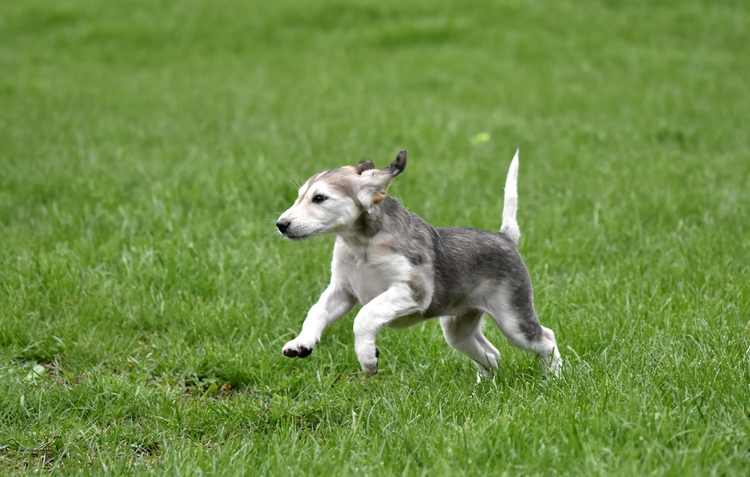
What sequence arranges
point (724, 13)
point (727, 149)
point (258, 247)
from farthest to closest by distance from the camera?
point (724, 13), point (727, 149), point (258, 247)

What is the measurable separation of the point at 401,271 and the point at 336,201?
492mm

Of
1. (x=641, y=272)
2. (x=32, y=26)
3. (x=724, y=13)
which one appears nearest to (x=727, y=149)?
(x=641, y=272)

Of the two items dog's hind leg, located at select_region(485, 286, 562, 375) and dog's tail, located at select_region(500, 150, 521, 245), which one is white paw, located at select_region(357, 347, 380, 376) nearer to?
dog's hind leg, located at select_region(485, 286, 562, 375)

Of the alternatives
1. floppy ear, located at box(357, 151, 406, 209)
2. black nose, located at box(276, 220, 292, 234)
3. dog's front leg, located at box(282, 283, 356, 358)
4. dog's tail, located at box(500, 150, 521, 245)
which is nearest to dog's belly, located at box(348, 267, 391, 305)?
dog's front leg, located at box(282, 283, 356, 358)

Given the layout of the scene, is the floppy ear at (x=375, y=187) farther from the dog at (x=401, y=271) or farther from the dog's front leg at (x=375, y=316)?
the dog's front leg at (x=375, y=316)

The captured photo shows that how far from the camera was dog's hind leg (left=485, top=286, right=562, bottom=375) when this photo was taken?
4762 mm

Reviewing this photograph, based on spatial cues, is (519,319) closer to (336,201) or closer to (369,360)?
(369,360)

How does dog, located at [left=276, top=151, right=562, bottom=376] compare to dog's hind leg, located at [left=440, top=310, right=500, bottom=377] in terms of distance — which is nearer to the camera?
dog, located at [left=276, top=151, right=562, bottom=376]

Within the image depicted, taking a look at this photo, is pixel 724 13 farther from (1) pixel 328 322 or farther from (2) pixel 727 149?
(1) pixel 328 322

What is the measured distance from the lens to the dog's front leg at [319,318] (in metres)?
4.13

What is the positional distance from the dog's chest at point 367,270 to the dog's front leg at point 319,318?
9 cm

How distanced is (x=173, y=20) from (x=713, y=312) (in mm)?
17548

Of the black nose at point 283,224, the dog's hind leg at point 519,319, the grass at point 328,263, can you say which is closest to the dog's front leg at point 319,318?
the grass at point 328,263

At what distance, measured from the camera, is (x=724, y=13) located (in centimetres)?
2006
